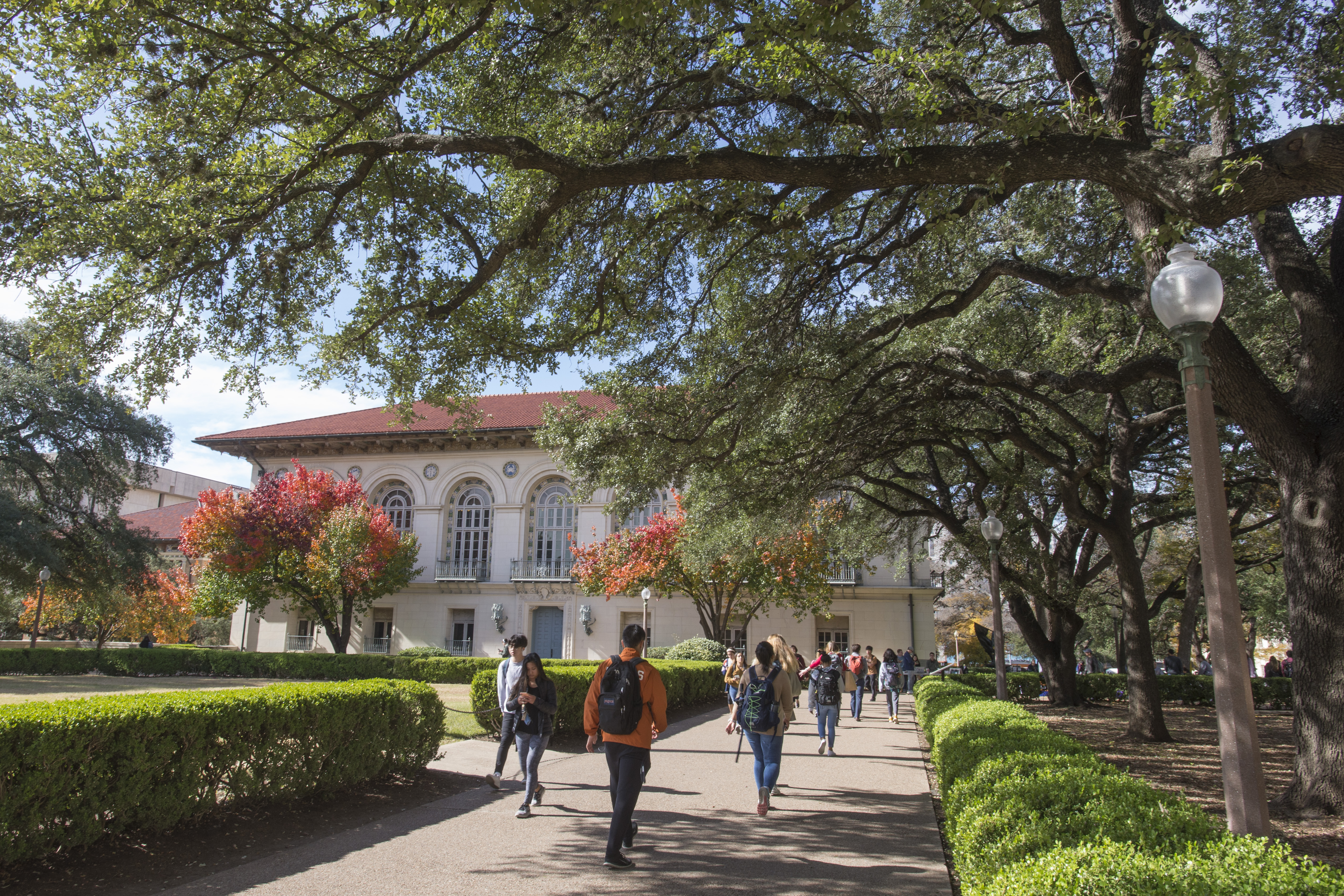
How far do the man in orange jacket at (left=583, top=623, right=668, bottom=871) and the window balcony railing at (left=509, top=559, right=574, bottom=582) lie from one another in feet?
95.8

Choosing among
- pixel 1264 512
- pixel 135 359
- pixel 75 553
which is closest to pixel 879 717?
pixel 1264 512

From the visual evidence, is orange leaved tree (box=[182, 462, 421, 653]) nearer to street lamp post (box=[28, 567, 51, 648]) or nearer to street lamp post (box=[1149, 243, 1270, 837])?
street lamp post (box=[28, 567, 51, 648])

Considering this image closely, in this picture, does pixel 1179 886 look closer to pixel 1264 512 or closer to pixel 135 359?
pixel 135 359

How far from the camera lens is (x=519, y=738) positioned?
804cm

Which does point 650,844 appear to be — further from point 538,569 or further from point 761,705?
point 538,569

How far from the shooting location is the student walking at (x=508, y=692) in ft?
27.8

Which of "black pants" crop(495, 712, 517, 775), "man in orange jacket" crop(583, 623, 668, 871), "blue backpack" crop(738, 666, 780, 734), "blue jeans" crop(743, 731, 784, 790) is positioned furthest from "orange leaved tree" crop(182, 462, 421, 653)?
"man in orange jacket" crop(583, 623, 668, 871)

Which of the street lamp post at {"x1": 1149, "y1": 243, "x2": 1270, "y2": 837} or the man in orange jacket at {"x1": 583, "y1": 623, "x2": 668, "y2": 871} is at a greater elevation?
the street lamp post at {"x1": 1149, "y1": 243, "x2": 1270, "y2": 837}

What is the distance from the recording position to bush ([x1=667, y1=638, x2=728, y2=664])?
2572cm

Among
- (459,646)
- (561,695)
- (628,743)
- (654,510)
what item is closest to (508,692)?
(628,743)

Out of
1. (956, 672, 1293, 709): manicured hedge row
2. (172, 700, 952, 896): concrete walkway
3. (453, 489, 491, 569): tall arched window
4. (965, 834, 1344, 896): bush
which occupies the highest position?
(453, 489, 491, 569): tall arched window

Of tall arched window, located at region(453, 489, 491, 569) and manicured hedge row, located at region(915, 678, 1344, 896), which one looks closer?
manicured hedge row, located at region(915, 678, 1344, 896)

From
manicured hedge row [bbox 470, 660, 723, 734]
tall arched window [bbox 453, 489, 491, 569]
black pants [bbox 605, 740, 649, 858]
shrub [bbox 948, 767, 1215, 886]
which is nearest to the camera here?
shrub [bbox 948, 767, 1215, 886]

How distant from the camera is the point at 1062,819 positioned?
425 centimetres
